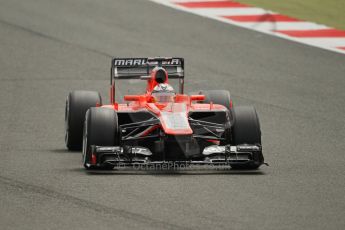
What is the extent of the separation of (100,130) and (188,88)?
7.01m

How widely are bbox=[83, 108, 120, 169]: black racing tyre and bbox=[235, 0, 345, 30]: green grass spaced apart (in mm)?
11299

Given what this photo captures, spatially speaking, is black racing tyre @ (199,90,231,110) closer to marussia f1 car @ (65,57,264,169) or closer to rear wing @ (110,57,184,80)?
marussia f1 car @ (65,57,264,169)

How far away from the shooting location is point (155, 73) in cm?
1639

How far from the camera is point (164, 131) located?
14812 millimetres

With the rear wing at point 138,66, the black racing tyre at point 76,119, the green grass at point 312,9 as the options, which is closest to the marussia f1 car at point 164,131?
the black racing tyre at point 76,119

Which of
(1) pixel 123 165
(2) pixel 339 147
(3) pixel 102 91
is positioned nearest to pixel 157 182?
(1) pixel 123 165

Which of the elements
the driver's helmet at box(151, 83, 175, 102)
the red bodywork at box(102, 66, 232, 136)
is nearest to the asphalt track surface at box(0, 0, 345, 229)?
the red bodywork at box(102, 66, 232, 136)

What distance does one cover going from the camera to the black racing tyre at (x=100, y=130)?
14906 mm

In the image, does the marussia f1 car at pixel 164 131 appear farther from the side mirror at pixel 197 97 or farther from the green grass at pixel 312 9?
the green grass at pixel 312 9

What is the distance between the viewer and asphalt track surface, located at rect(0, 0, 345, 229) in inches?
489

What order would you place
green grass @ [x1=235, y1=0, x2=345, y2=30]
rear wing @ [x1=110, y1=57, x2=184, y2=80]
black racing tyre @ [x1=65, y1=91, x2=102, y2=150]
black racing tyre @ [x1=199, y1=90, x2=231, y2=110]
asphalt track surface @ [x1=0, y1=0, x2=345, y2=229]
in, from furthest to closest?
green grass @ [x1=235, y1=0, x2=345, y2=30] → rear wing @ [x1=110, y1=57, x2=184, y2=80] → black racing tyre @ [x1=199, y1=90, x2=231, y2=110] → black racing tyre @ [x1=65, y1=91, x2=102, y2=150] → asphalt track surface @ [x1=0, y1=0, x2=345, y2=229]

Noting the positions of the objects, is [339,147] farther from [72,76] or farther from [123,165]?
[72,76]

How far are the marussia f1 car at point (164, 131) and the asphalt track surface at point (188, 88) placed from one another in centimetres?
21

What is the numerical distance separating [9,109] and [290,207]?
7708 millimetres
